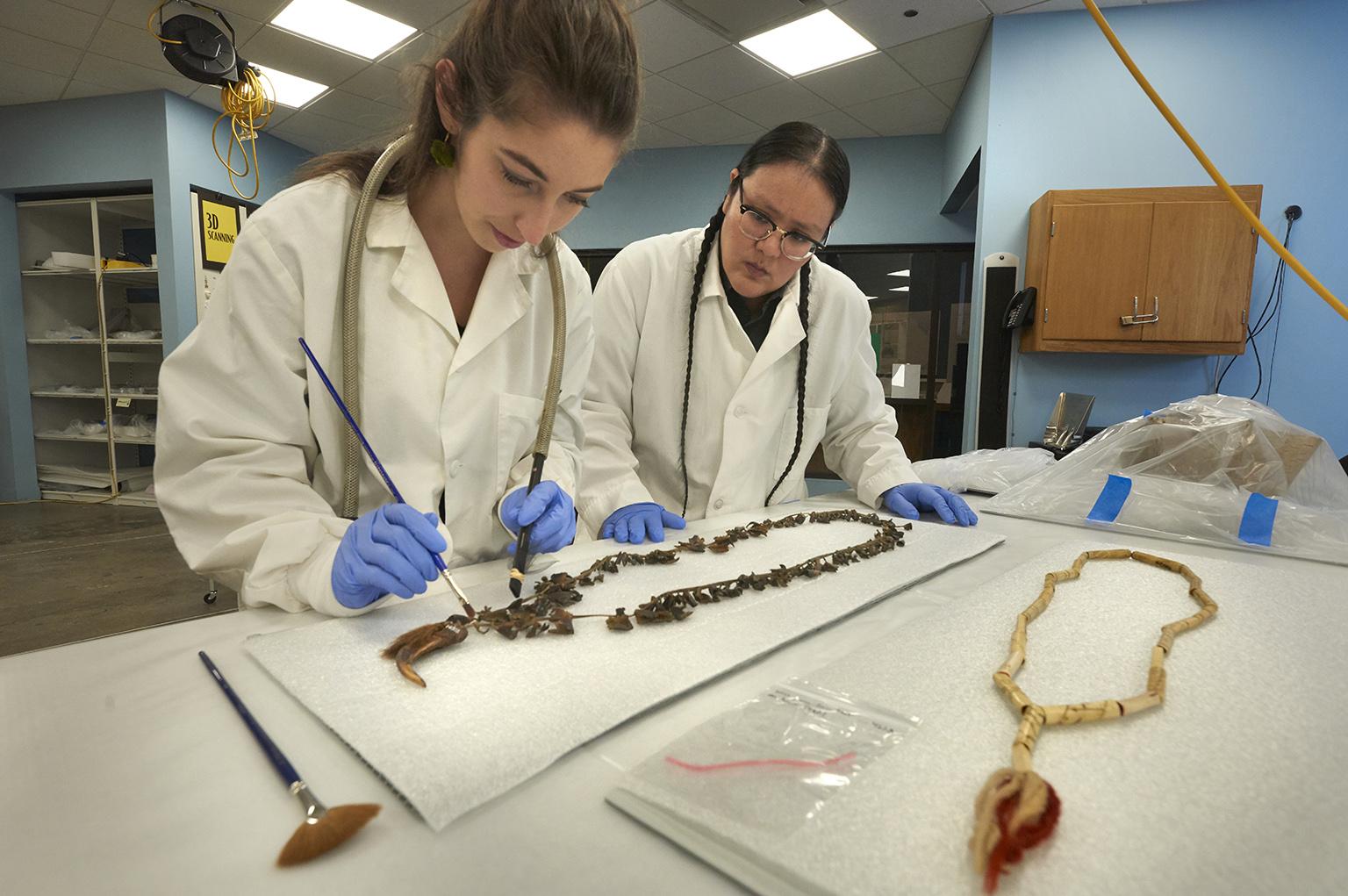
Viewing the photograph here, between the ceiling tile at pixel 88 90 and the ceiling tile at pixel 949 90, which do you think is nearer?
the ceiling tile at pixel 949 90

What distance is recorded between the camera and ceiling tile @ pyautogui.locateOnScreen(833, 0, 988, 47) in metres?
3.27

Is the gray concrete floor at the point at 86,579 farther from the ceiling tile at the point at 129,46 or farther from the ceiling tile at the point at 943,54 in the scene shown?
the ceiling tile at the point at 943,54

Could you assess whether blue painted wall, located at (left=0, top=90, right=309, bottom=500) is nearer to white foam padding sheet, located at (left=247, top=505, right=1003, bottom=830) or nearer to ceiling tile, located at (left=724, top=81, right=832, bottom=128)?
ceiling tile, located at (left=724, top=81, right=832, bottom=128)

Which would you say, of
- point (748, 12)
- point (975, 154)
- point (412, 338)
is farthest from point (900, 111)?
point (412, 338)

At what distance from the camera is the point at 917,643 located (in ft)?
2.44

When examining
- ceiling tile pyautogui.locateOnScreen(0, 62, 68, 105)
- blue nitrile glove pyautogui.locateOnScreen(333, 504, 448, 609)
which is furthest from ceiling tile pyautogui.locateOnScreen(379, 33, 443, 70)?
blue nitrile glove pyautogui.locateOnScreen(333, 504, 448, 609)

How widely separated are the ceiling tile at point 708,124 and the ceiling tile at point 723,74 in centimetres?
30

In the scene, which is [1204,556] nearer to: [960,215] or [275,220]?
[275,220]

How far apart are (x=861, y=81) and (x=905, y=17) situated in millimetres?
798

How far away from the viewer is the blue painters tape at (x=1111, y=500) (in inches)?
55.4

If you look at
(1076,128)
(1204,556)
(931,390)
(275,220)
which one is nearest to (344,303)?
(275,220)

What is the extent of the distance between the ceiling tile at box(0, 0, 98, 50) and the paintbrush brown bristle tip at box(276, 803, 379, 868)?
5010mm

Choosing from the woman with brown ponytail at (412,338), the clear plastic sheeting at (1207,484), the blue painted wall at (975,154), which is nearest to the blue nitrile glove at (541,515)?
the woman with brown ponytail at (412,338)

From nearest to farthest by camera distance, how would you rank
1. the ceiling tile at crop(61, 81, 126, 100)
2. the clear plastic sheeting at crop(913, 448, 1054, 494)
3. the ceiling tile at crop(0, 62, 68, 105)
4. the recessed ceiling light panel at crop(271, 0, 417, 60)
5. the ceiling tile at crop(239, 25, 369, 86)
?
the clear plastic sheeting at crop(913, 448, 1054, 494) < the recessed ceiling light panel at crop(271, 0, 417, 60) < the ceiling tile at crop(239, 25, 369, 86) < the ceiling tile at crop(0, 62, 68, 105) < the ceiling tile at crop(61, 81, 126, 100)
